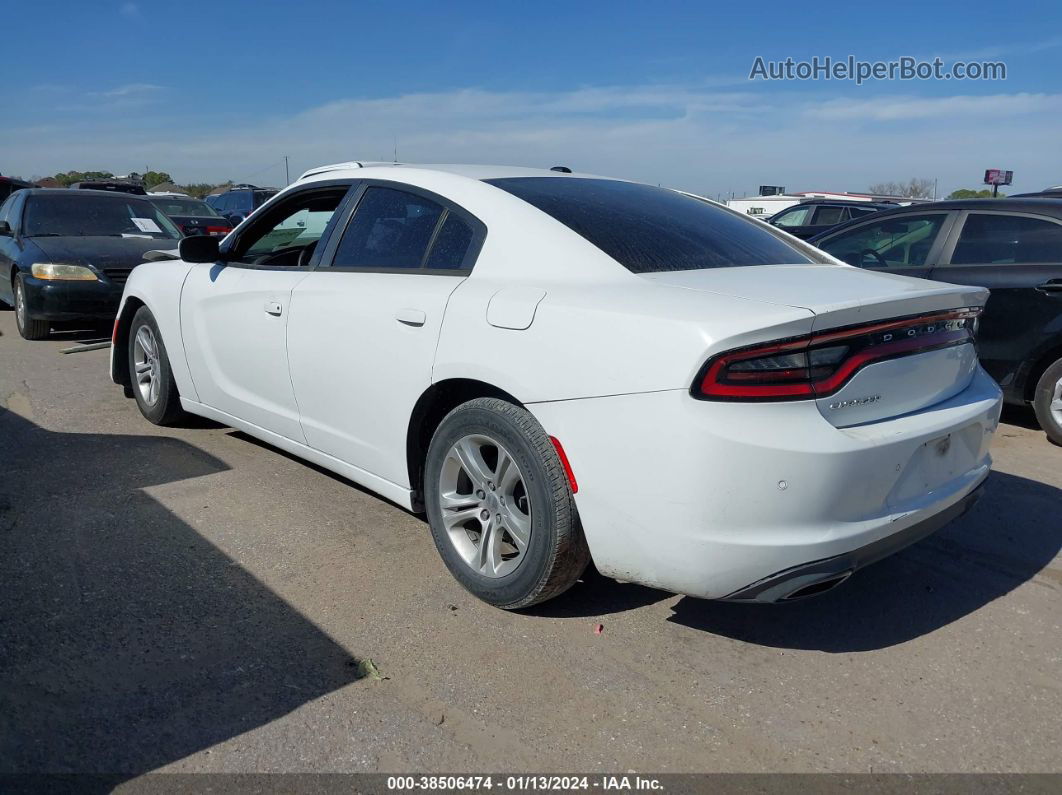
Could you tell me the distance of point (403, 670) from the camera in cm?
293

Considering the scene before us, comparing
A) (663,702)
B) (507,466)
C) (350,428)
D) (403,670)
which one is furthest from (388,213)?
(663,702)

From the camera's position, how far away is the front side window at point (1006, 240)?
5738 millimetres

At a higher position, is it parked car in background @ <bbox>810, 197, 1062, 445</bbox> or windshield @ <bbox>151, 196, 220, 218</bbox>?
windshield @ <bbox>151, 196, 220, 218</bbox>

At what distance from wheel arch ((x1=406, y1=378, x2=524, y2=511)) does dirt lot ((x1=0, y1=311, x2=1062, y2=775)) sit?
1.29ft

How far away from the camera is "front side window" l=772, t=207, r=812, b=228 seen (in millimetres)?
15891

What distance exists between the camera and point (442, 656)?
302 cm

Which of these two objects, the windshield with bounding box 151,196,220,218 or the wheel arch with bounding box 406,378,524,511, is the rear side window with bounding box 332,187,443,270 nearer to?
the wheel arch with bounding box 406,378,524,511

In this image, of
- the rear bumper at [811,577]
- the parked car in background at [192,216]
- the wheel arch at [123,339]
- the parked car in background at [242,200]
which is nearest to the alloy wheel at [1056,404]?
the rear bumper at [811,577]

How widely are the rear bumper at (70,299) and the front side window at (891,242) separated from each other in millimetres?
6459

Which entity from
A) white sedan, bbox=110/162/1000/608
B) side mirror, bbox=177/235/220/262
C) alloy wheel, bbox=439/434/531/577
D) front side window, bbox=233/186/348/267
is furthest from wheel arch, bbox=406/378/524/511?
side mirror, bbox=177/235/220/262

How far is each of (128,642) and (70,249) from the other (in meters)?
6.86

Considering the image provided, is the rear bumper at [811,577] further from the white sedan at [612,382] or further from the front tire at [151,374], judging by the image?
the front tire at [151,374]

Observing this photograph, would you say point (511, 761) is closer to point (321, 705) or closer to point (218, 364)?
point (321, 705)

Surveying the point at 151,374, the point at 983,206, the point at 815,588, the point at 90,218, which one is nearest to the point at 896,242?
the point at 983,206
